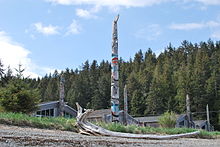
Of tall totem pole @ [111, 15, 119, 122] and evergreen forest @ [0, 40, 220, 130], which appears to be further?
evergreen forest @ [0, 40, 220, 130]

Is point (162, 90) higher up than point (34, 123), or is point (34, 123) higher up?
point (162, 90)

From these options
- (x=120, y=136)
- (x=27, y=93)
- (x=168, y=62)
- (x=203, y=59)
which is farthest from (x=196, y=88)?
(x=120, y=136)

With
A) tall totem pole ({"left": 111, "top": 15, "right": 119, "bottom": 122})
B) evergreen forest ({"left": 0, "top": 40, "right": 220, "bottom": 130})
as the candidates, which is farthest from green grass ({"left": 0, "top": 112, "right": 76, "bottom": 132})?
evergreen forest ({"left": 0, "top": 40, "right": 220, "bottom": 130})

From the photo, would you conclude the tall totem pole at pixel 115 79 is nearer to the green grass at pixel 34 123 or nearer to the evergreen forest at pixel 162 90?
the green grass at pixel 34 123

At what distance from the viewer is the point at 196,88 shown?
7362cm

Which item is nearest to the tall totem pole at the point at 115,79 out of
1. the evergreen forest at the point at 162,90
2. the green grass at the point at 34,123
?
the green grass at the point at 34,123

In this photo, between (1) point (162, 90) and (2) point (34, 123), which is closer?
(2) point (34, 123)

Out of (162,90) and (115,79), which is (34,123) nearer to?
(115,79)

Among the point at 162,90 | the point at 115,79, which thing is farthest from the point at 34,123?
the point at 162,90

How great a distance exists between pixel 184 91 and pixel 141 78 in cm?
1758

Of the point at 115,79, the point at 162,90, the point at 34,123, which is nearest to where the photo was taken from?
the point at 34,123

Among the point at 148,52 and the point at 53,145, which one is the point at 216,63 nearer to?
the point at 148,52

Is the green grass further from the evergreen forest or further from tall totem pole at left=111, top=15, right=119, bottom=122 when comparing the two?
the evergreen forest

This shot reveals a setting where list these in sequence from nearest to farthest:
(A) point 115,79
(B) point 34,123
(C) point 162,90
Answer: (B) point 34,123 → (A) point 115,79 → (C) point 162,90
